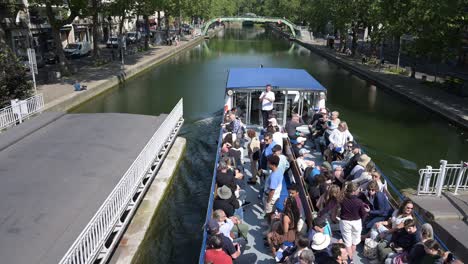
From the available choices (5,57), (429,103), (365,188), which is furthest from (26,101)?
(429,103)

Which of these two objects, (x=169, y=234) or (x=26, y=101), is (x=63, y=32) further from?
(x=169, y=234)

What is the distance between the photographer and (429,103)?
78.9 ft

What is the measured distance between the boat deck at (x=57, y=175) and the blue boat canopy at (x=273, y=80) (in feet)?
12.9

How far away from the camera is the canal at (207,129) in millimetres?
11164

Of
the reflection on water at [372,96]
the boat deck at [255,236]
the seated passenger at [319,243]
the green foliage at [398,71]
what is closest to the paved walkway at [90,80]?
the boat deck at [255,236]

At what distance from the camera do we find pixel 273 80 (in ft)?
52.4

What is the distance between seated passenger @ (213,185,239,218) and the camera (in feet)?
25.8

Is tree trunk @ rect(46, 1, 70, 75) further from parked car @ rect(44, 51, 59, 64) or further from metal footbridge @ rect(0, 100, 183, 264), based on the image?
metal footbridge @ rect(0, 100, 183, 264)

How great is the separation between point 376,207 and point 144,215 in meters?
5.97

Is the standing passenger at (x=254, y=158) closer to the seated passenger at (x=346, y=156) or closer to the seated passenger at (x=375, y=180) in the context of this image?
the seated passenger at (x=346, y=156)

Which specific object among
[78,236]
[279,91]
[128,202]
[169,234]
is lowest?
[169,234]

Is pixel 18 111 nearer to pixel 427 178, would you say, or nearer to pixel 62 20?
pixel 62 20

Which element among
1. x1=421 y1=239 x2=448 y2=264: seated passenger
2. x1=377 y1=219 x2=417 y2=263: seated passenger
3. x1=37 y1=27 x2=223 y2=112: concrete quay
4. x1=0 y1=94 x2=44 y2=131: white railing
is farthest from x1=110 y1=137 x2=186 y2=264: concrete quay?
x1=37 y1=27 x2=223 y2=112: concrete quay

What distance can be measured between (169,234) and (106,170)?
2.47m
